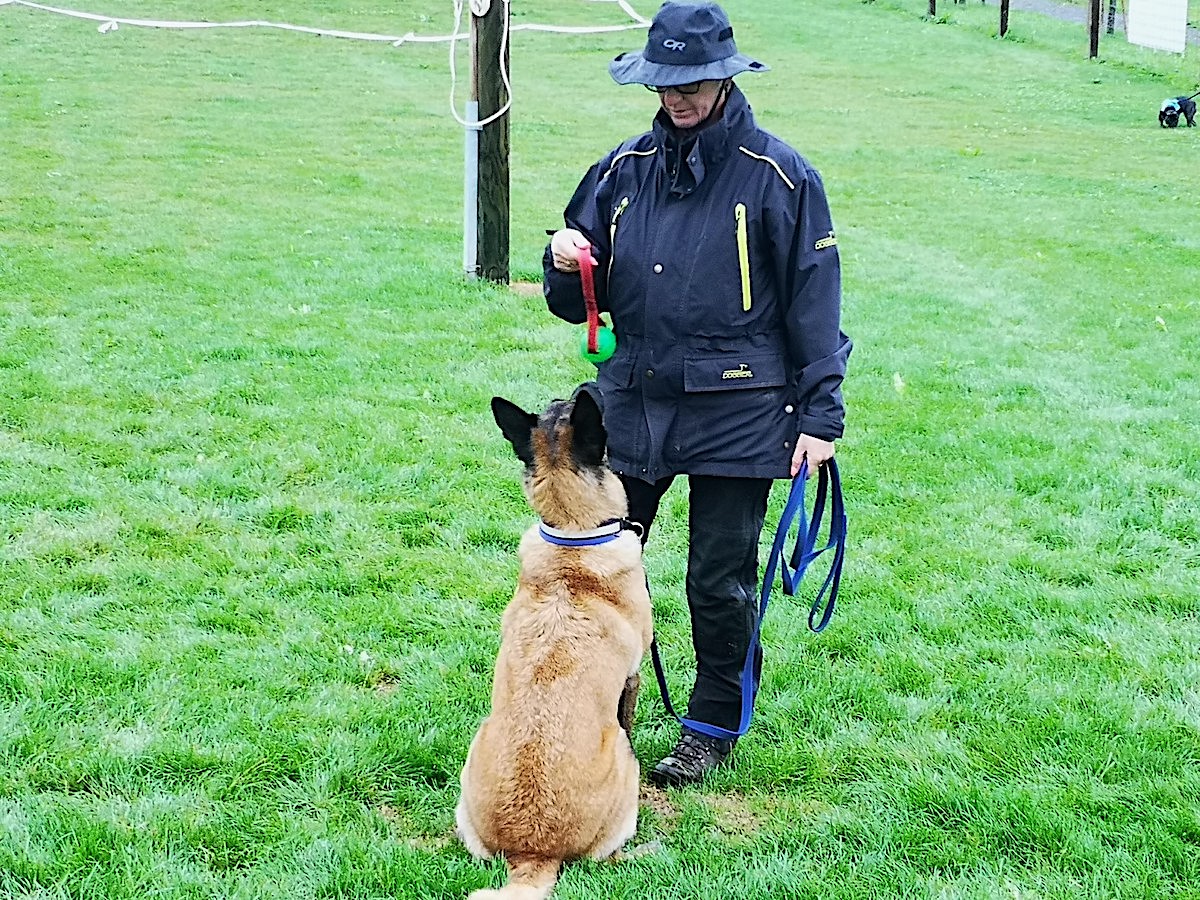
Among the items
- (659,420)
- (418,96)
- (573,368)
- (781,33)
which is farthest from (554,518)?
(781,33)

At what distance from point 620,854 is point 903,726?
1.29 meters

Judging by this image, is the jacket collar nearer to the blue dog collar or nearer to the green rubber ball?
the green rubber ball

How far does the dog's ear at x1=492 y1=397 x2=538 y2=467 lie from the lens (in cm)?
353

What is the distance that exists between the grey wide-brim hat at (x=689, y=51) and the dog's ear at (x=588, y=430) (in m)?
0.91

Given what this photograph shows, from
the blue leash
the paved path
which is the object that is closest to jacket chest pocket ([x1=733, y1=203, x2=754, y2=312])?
the blue leash

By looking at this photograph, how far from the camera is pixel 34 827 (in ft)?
11.1

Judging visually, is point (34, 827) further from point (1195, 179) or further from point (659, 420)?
point (1195, 179)

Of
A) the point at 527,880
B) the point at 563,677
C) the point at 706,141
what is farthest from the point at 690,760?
the point at 706,141

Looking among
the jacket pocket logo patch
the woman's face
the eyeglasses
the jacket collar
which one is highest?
the eyeglasses

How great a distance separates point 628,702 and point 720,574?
1.65 feet

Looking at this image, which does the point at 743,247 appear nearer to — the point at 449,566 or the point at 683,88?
the point at 683,88

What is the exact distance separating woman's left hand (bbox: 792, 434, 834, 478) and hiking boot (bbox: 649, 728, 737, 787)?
105 centimetres

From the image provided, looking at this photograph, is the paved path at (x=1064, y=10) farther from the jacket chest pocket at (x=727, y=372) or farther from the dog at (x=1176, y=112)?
the jacket chest pocket at (x=727, y=372)

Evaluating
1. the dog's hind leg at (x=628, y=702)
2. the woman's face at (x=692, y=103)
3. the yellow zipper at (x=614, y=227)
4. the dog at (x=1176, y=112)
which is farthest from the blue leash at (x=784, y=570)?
the dog at (x=1176, y=112)
